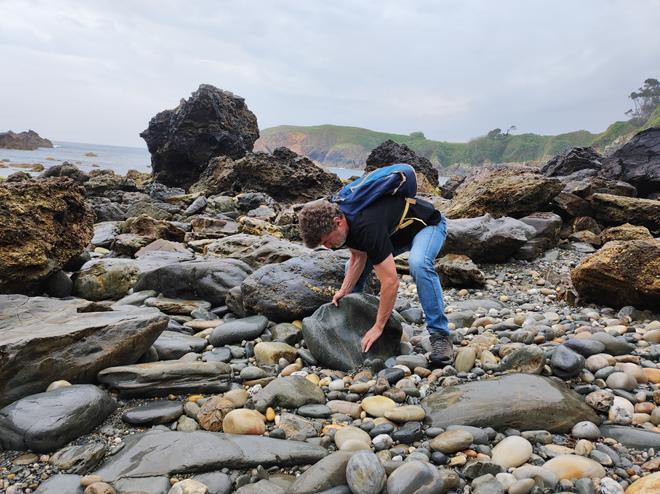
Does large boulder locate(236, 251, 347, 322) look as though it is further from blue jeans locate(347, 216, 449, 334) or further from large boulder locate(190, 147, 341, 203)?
large boulder locate(190, 147, 341, 203)

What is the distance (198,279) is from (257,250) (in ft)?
4.95

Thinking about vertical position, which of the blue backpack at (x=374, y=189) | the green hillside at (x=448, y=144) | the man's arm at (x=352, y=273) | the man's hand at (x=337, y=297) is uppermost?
the green hillside at (x=448, y=144)

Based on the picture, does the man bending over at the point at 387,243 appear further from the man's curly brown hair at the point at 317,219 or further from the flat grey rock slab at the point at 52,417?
the flat grey rock slab at the point at 52,417

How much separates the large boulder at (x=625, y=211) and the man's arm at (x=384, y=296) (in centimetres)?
906

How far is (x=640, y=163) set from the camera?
54.7 feet

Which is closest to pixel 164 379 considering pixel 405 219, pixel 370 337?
pixel 370 337

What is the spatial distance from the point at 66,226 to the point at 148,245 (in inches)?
126

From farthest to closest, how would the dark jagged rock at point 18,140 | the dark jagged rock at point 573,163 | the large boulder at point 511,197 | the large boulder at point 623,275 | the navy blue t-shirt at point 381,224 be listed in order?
the dark jagged rock at point 18,140 < the dark jagged rock at point 573,163 < the large boulder at point 511,197 < the large boulder at point 623,275 < the navy blue t-shirt at point 381,224

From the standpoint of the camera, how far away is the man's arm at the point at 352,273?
4645 mm

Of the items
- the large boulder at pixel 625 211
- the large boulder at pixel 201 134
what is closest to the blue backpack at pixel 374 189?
the large boulder at pixel 625 211

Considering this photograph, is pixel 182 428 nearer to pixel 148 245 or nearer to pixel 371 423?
pixel 371 423

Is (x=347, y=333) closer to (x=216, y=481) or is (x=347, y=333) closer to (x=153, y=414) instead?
(x=153, y=414)

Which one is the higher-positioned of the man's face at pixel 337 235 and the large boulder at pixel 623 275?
the man's face at pixel 337 235

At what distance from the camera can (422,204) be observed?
4430mm
